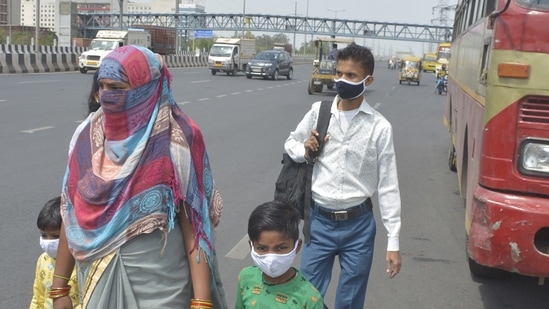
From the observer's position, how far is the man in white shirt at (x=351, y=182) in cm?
350

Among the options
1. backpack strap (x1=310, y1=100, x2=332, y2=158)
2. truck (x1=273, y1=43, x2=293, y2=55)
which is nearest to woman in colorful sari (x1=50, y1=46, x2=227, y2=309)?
backpack strap (x1=310, y1=100, x2=332, y2=158)

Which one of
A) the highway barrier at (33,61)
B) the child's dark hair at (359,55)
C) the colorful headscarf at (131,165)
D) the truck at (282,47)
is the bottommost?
the highway barrier at (33,61)

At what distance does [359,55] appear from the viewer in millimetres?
3537

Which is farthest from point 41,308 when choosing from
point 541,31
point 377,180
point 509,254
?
point 541,31

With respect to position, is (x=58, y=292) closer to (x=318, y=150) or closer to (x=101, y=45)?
(x=318, y=150)

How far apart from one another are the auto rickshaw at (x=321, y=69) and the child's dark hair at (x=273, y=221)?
919 inches

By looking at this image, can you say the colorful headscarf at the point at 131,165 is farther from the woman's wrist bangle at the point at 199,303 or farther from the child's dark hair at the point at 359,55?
the child's dark hair at the point at 359,55

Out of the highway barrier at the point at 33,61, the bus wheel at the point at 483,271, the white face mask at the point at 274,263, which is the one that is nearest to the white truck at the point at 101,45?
the highway barrier at the point at 33,61

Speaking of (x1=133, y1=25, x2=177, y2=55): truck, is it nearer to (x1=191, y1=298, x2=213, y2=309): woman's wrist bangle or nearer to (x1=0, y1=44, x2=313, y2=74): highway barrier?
(x1=0, y1=44, x2=313, y2=74): highway barrier

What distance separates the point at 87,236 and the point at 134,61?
66 cm

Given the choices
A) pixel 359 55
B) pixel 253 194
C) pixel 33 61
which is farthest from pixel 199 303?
pixel 33 61

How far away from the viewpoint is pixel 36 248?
5691 millimetres

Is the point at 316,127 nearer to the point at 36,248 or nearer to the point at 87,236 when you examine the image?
the point at 87,236

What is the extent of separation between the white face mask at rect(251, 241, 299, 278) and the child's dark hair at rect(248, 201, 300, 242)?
98 millimetres
